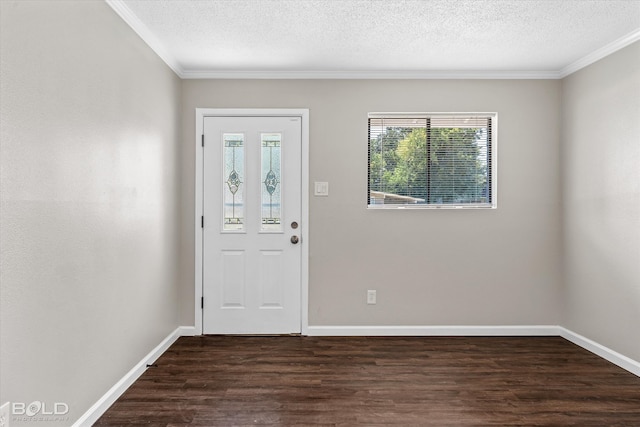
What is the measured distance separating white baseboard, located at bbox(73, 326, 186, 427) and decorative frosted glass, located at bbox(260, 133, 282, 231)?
1311 millimetres

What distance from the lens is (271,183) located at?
370 centimetres

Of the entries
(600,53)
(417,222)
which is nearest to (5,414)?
(417,222)

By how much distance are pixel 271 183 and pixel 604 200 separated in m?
2.78

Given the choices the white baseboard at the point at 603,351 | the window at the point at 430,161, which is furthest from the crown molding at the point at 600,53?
the white baseboard at the point at 603,351

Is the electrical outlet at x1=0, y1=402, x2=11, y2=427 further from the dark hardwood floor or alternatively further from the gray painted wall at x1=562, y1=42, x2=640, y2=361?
the gray painted wall at x1=562, y1=42, x2=640, y2=361

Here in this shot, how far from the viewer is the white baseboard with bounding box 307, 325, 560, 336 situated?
370cm

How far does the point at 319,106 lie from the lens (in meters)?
3.71

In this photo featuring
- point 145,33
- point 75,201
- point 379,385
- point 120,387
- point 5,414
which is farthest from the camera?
point 145,33

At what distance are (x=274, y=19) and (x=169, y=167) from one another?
1.53m

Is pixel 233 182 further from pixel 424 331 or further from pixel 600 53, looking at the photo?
pixel 600 53

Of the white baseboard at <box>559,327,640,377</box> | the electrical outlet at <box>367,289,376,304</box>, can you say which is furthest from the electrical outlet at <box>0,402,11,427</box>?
the white baseboard at <box>559,327,640,377</box>

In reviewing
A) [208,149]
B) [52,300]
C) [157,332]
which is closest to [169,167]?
[208,149]

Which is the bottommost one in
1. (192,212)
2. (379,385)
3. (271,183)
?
(379,385)

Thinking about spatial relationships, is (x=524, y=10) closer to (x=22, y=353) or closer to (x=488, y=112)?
(x=488, y=112)
